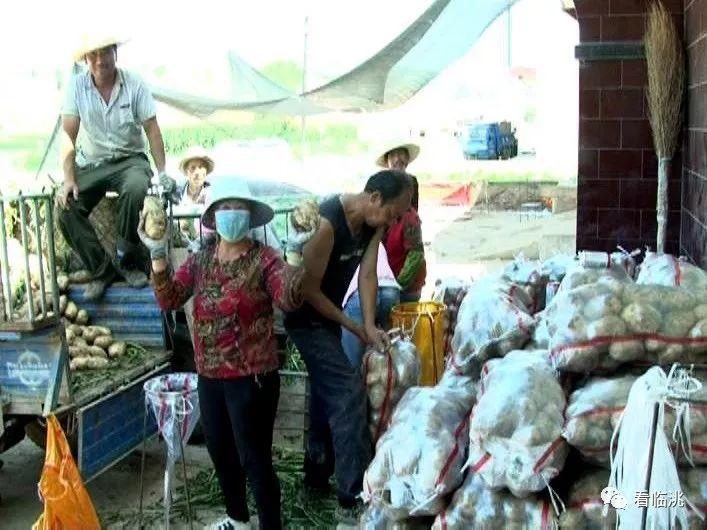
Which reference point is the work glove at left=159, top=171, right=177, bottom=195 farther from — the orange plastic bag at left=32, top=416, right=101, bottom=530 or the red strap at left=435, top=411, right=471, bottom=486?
the red strap at left=435, top=411, right=471, bottom=486

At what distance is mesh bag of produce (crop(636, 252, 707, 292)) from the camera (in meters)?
3.45

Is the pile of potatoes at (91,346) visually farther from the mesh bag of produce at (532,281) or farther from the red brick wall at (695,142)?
the red brick wall at (695,142)

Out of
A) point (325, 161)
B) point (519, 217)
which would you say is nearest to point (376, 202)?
point (519, 217)

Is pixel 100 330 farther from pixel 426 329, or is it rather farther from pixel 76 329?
pixel 426 329

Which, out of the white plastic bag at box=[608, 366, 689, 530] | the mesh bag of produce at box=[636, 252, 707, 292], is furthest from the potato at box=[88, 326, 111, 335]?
the white plastic bag at box=[608, 366, 689, 530]

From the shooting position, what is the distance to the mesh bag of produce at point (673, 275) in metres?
3.45

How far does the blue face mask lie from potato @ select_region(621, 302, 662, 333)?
5.46 ft

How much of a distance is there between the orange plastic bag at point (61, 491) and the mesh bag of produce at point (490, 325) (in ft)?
5.95

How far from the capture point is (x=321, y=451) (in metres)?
4.69

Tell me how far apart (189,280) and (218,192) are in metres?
0.41

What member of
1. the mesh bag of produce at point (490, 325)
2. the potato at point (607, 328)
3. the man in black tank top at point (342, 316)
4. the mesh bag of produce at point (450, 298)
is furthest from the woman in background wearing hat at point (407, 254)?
the potato at point (607, 328)

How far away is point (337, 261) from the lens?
168 inches

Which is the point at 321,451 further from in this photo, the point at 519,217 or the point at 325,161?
the point at 325,161

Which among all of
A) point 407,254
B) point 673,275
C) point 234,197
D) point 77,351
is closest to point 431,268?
point 407,254
